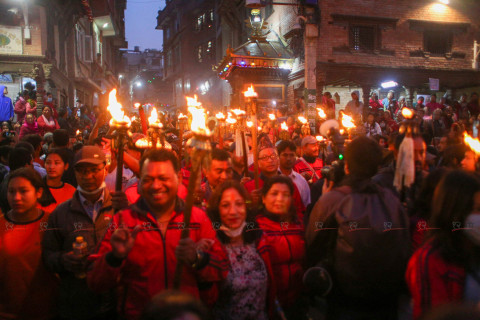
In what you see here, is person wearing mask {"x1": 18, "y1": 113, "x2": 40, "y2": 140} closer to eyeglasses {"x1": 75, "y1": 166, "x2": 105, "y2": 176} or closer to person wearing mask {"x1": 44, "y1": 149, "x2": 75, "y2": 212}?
person wearing mask {"x1": 44, "y1": 149, "x2": 75, "y2": 212}

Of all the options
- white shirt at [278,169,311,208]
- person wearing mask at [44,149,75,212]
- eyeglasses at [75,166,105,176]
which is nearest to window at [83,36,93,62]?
person wearing mask at [44,149,75,212]

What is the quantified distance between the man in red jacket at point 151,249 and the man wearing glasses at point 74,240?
0.34 m

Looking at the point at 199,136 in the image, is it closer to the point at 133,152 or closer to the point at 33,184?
the point at 33,184

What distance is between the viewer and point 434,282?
2.03 meters

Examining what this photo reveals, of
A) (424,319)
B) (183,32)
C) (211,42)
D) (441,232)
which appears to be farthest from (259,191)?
(183,32)

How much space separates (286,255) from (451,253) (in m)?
1.40

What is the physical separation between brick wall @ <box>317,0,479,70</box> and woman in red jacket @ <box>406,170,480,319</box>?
53.7 ft

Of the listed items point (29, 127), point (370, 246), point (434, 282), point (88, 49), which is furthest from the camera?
point (88, 49)

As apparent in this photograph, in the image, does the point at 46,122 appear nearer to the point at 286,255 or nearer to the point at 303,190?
the point at 303,190

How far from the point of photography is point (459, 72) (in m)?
19.3

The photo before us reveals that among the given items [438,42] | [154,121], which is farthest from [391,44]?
[154,121]

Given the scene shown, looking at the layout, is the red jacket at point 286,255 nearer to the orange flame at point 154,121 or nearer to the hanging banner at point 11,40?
the orange flame at point 154,121

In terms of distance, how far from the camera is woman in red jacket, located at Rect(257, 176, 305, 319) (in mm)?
3168

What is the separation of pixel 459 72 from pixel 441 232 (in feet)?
67.8
